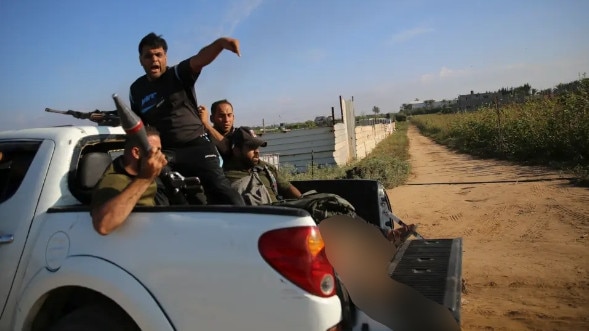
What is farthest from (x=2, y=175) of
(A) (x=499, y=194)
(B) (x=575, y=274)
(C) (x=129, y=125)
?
(A) (x=499, y=194)

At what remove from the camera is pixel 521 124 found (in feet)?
49.3

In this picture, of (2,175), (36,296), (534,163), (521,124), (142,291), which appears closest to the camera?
(142,291)

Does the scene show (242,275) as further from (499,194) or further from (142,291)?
(499,194)

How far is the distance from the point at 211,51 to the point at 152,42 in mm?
617

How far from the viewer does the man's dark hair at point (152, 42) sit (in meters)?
3.22

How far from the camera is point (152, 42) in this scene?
3.22 metres

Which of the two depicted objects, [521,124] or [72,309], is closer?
[72,309]

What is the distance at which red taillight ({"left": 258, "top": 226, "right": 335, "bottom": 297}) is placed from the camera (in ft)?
5.90

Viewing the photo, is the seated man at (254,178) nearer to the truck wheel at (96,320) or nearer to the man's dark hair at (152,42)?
the man's dark hair at (152,42)

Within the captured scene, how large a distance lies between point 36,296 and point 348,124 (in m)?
17.0

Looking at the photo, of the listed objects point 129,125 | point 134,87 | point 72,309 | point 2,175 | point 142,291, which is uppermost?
point 134,87

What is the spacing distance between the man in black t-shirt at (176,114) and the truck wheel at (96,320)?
46.7 inches

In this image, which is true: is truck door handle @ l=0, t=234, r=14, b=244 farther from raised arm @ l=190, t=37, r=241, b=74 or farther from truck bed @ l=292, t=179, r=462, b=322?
truck bed @ l=292, t=179, r=462, b=322

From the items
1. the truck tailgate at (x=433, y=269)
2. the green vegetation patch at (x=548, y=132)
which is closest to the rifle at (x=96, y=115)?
the truck tailgate at (x=433, y=269)
